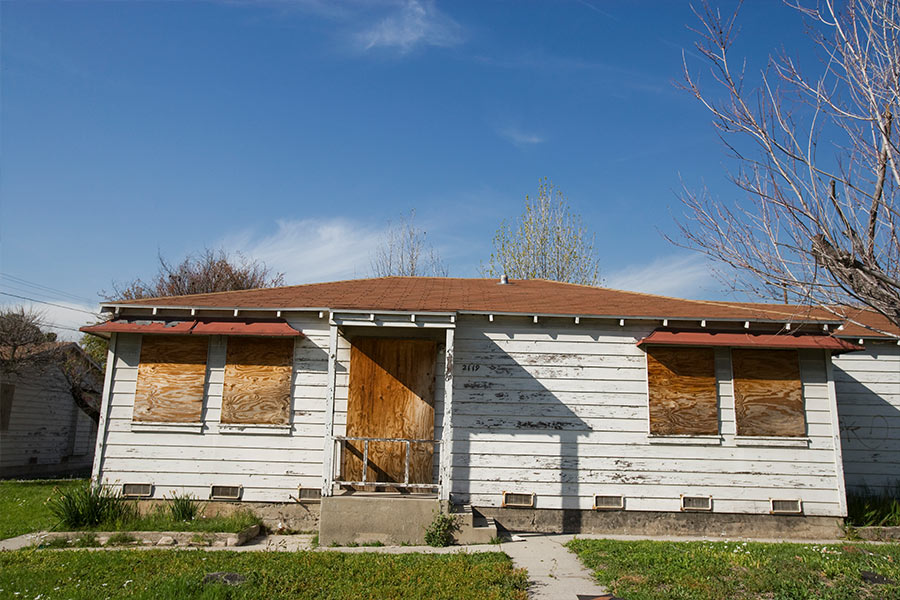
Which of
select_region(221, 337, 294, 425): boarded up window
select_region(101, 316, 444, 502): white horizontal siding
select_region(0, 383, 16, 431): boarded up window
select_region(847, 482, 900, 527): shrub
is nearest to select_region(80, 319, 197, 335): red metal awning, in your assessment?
select_region(101, 316, 444, 502): white horizontal siding

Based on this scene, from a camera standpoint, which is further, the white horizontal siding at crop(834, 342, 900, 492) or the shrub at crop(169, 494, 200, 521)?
the white horizontal siding at crop(834, 342, 900, 492)

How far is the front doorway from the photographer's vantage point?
1074 cm

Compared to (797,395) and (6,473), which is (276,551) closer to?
(797,395)

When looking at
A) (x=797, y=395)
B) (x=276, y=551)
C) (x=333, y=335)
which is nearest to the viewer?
(x=276, y=551)

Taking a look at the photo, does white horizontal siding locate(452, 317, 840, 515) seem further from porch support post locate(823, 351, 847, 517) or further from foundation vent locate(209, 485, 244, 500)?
foundation vent locate(209, 485, 244, 500)

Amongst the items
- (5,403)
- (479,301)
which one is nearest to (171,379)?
(479,301)

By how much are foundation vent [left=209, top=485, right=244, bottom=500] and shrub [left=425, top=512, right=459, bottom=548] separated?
3.40 metres

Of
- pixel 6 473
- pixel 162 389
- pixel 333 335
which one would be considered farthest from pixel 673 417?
pixel 6 473

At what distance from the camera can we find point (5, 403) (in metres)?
20.5

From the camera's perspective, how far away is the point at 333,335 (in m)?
10.1

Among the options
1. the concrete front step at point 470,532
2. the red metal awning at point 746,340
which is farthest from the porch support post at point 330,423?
the red metal awning at point 746,340

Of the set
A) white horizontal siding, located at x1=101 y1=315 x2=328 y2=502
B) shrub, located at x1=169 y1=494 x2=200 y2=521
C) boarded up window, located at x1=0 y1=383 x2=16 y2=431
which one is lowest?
shrub, located at x1=169 y1=494 x2=200 y2=521

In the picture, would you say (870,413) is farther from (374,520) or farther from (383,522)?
(374,520)

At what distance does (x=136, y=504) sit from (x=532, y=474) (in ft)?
21.7
